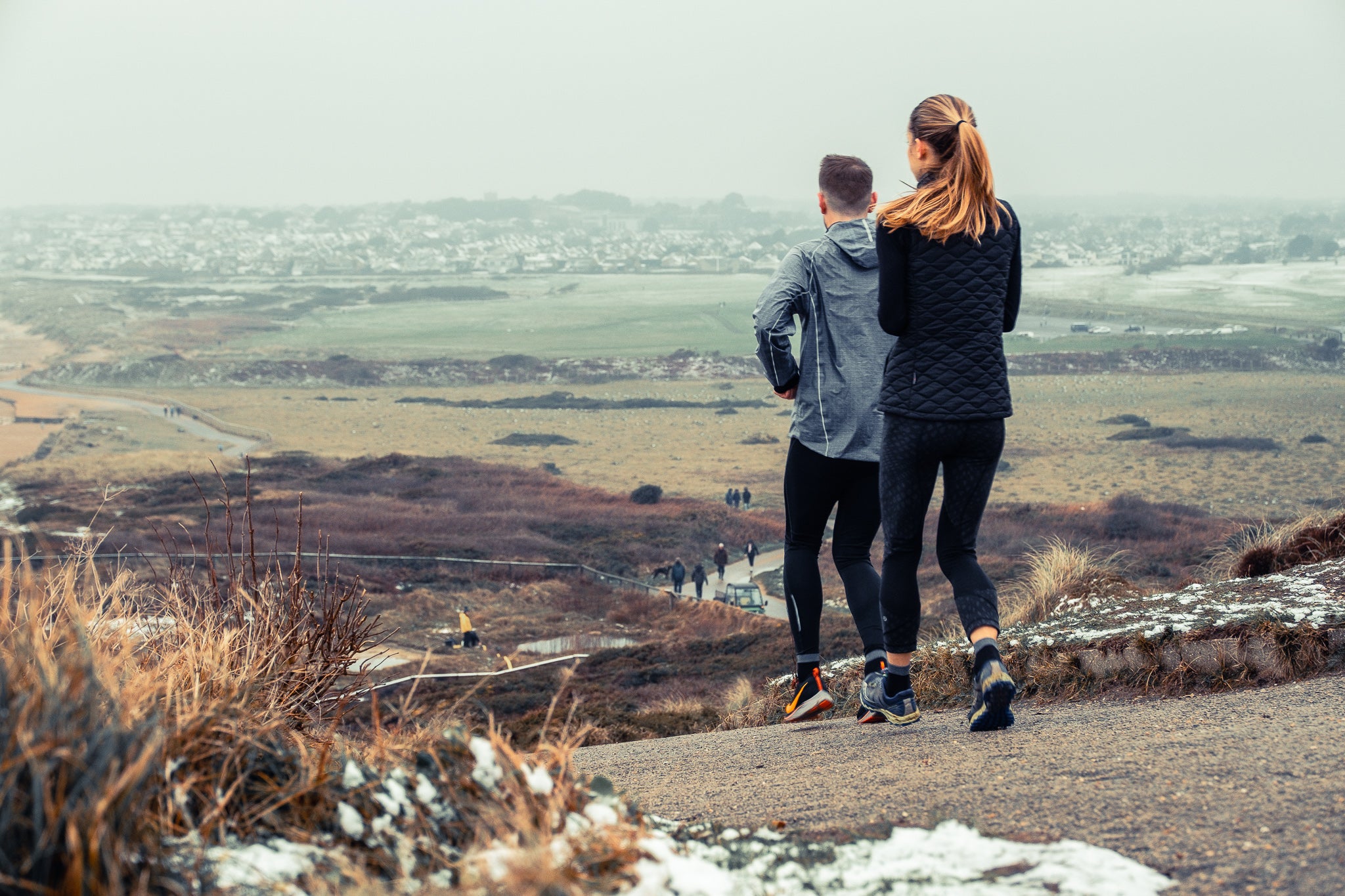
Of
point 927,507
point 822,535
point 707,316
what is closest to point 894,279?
point 927,507

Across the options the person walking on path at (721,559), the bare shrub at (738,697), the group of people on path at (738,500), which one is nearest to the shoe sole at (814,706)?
the bare shrub at (738,697)

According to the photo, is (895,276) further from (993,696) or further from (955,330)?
(993,696)

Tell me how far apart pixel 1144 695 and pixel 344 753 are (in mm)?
2743

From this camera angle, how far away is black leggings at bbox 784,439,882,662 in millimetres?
3660

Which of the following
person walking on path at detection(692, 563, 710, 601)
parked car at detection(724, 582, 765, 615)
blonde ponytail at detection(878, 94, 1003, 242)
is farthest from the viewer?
person walking on path at detection(692, 563, 710, 601)

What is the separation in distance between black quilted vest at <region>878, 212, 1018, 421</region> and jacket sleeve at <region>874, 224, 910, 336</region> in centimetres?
1

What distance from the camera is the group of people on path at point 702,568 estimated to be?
67.1 ft

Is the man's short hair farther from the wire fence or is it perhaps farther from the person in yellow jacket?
the wire fence

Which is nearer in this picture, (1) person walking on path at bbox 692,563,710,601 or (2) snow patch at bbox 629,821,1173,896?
(2) snow patch at bbox 629,821,1173,896

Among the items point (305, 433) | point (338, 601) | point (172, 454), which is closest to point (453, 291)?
point (305, 433)

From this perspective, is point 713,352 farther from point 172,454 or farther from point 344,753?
point 344,753

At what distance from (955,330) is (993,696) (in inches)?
43.0

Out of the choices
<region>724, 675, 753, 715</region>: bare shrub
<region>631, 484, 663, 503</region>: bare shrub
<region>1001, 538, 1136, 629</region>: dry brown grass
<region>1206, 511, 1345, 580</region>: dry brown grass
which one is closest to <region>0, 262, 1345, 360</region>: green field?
<region>631, 484, 663, 503</region>: bare shrub

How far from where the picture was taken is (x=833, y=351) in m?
3.60
